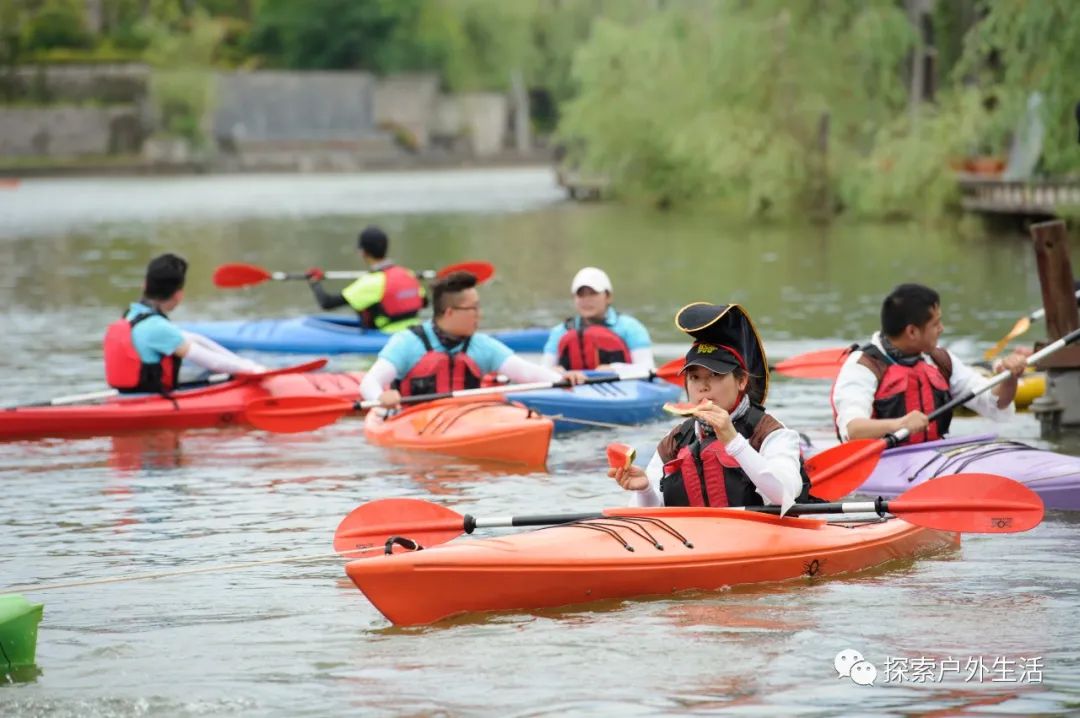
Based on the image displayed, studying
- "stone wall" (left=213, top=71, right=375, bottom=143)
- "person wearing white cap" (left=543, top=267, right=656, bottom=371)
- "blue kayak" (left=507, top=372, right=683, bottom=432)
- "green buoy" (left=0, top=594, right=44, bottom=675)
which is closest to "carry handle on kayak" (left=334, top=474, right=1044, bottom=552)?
"green buoy" (left=0, top=594, right=44, bottom=675)

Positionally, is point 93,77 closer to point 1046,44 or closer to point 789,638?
point 1046,44

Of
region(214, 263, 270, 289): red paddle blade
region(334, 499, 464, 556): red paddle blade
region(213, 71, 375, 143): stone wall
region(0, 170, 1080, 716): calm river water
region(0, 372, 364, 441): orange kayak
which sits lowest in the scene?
region(0, 170, 1080, 716): calm river water

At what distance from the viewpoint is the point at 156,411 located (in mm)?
12312

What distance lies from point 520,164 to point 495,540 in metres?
82.6

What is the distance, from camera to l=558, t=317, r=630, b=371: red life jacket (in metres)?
12.4

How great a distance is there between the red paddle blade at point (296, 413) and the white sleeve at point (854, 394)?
3462 mm

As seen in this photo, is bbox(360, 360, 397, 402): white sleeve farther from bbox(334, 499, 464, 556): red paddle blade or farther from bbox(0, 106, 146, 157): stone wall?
bbox(0, 106, 146, 157): stone wall

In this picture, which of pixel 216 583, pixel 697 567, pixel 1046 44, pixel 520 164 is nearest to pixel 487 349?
pixel 216 583

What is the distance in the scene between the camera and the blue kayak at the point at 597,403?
12.0m

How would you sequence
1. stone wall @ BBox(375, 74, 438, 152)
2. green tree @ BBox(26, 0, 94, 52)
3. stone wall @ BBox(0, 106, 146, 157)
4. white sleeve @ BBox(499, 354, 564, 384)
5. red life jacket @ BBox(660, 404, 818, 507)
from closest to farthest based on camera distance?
red life jacket @ BBox(660, 404, 818, 507) → white sleeve @ BBox(499, 354, 564, 384) → stone wall @ BBox(0, 106, 146, 157) → green tree @ BBox(26, 0, 94, 52) → stone wall @ BBox(375, 74, 438, 152)

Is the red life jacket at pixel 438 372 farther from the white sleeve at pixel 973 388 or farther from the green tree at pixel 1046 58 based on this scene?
the green tree at pixel 1046 58

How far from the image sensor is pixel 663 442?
24.4 feet

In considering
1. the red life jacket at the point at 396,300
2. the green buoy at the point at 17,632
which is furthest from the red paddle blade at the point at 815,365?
the green buoy at the point at 17,632

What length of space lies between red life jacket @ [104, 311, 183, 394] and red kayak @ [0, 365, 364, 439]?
8 centimetres
